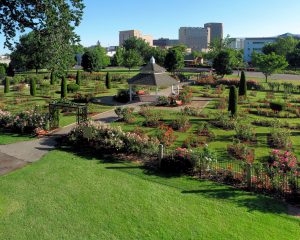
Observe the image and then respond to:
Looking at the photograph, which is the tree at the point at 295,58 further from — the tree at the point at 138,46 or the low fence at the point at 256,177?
the low fence at the point at 256,177

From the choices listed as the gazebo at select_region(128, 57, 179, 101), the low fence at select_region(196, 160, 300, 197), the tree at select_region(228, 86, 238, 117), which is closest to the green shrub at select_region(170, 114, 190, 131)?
the tree at select_region(228, 86, 238, 117)

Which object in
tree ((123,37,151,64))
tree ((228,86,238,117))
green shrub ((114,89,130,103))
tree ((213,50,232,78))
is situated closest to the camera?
tree ((228,86,238,117))

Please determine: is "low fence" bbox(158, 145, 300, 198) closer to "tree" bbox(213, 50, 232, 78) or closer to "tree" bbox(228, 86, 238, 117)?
"tree" bbox(228, 86, 238, 117)

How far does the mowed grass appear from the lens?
30.8ft

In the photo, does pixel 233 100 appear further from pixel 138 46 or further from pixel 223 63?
pixel 138 46

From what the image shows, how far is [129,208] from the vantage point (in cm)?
1078

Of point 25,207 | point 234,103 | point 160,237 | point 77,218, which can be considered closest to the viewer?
point 160,237

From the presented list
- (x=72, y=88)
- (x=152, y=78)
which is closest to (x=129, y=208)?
(x=152, y=78)

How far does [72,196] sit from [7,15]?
725 cm

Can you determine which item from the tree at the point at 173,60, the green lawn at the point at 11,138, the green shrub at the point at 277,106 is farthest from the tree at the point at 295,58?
the green lawn at the point at 11,138

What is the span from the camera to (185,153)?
46.5 ft

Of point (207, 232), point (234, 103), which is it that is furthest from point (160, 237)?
point (234, 103)

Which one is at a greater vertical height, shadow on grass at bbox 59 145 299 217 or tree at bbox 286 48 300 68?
tree at bbox 286 48 300 68

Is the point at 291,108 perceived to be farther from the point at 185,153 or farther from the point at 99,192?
the point at 99,192
